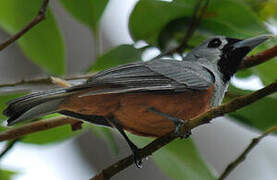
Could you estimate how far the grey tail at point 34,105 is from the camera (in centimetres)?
201

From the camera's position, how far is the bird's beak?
8.52 feet

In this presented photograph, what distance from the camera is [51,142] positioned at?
105 inches

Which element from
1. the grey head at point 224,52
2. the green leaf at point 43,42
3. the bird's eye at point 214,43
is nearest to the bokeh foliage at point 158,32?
the green leaf at point 43,42

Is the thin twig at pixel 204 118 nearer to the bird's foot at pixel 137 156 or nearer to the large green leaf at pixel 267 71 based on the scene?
the bird's foot at pixel 137 156

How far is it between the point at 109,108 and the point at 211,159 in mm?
2624

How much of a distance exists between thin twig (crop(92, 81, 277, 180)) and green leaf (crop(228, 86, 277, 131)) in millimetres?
440

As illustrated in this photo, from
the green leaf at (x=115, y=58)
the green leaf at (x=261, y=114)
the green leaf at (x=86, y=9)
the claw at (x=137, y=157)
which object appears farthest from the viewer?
the green leaf at (x=86, y=9)

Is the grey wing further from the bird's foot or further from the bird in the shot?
the bird's foot

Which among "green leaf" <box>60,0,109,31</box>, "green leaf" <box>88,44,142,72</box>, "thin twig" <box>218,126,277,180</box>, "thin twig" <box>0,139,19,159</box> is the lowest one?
"thin twig" <box>218,126,277,180</box>

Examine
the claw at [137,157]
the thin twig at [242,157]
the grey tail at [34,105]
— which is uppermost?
the grey tail at [34,105]

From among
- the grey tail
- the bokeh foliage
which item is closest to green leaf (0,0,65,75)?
the bokeh foliage

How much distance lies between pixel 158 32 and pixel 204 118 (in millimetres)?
894

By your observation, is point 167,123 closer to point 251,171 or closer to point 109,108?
point 109,108

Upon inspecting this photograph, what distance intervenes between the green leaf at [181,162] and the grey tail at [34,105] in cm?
42
